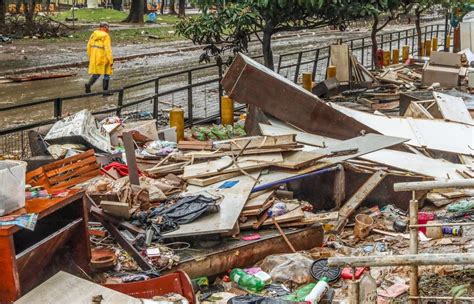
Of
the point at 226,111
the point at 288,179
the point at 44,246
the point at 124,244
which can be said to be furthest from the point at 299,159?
the point at 226,111

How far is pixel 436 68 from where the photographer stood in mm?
19703

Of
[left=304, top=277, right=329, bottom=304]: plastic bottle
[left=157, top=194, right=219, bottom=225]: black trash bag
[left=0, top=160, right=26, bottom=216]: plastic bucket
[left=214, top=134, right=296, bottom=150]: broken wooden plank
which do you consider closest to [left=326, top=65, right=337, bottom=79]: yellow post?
[left=214, top=134, right=296, bottom=150]: broken wooden plank

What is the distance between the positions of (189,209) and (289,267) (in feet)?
4.60

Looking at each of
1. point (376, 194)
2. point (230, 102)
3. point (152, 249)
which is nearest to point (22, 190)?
point (152, 249)

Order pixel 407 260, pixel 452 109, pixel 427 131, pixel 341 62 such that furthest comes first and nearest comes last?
1. pixel 341 62
2. pixel 452 109
3. pixel 427 131
4. pixel 407 260

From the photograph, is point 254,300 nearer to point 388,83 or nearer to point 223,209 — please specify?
point 223,209

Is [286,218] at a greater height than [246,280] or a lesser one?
greater

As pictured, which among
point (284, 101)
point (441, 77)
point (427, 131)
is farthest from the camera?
point (441, 77)

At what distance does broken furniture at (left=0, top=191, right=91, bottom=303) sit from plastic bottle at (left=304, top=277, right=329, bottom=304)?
2173 millimetres

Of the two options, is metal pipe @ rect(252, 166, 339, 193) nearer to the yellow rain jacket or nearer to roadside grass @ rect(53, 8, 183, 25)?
the yellow rain jacket

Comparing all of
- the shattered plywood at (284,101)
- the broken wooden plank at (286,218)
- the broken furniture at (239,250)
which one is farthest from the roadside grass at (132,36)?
the broken furniture at (239,250)

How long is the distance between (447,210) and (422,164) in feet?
3.96

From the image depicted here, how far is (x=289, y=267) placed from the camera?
23.9ft

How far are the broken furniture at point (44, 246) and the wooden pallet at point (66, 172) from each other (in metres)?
1.98
